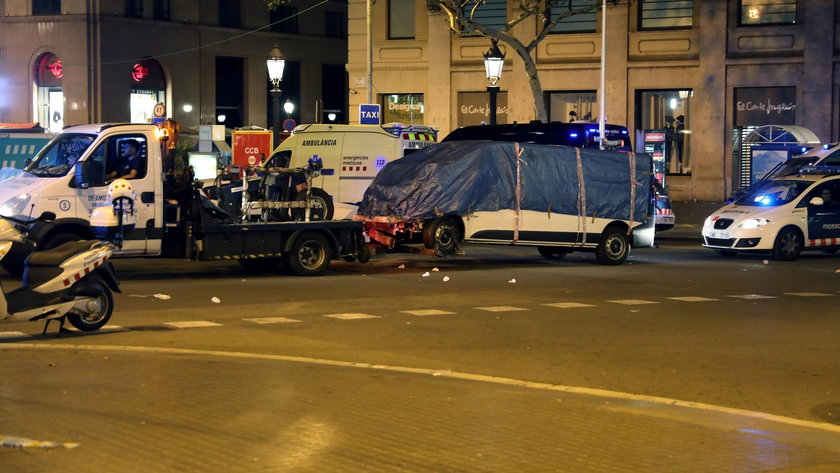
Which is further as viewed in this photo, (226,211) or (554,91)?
(554,91)

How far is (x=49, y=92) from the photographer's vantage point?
52000mm

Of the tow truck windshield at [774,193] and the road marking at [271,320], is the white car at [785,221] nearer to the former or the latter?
the tow truck windshield at [774,193]

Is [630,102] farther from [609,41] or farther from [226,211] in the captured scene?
[226,211]

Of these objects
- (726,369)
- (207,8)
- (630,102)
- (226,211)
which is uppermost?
(207,8)

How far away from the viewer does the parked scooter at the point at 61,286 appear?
36.7 feet

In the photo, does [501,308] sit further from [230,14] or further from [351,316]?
[230,14]

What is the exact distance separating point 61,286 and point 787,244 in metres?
15.6

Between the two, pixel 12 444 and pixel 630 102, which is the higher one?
pixel 630 102

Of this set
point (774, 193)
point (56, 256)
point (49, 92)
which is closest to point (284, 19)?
point (49, 92)

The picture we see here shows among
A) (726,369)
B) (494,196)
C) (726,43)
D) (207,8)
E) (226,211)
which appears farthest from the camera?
(207,8)

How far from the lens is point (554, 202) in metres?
21.0

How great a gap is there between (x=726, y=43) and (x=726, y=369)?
2961 centimetres

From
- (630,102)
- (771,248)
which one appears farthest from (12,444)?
(630,102)

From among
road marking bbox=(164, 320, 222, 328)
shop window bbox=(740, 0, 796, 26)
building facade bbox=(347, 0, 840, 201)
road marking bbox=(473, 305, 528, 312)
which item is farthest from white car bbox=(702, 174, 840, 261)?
shop window bbox=(740, 0, 796, 26)
